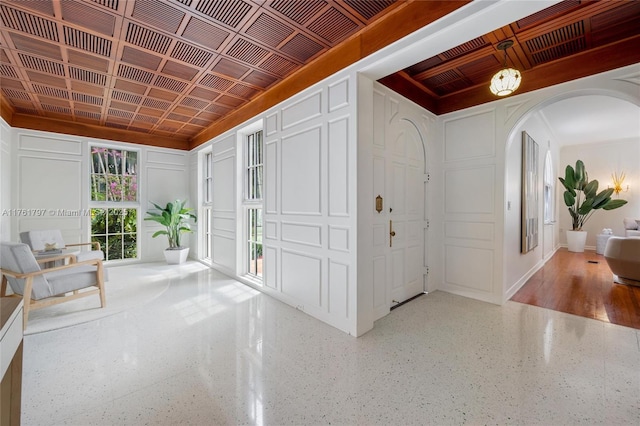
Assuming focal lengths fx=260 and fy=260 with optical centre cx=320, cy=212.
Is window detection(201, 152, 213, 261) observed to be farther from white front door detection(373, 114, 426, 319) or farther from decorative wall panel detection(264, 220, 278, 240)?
white front door detection(373, 114, 426, 319)

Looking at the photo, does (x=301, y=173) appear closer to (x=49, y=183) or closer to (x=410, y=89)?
(x=410, y=89)

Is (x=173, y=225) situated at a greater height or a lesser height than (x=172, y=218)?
lesser

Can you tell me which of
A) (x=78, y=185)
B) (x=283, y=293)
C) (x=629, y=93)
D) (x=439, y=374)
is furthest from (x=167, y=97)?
(x=629, y=93)

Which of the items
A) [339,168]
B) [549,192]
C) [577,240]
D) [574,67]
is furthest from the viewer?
[577,240]

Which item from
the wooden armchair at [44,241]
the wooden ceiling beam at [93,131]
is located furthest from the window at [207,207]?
the wooden armchair at [44,241]

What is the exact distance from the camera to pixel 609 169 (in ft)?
22.9

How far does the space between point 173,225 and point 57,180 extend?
7.00 feet

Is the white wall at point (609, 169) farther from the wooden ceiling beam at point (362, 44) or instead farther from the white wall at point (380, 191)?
the wooden ceiling beam at point (362, 44)

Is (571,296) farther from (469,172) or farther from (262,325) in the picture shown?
(262,325)

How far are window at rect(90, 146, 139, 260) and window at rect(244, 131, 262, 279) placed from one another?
10.3 feet

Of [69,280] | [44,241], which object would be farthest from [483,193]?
[44,241]

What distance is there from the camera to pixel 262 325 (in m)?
2.87

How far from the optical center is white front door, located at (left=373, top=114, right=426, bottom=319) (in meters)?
3.05

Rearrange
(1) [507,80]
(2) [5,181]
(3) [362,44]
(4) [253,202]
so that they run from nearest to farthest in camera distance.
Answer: (3) [362,44], (1) [507,80], (2) [5,181], (4) [253,202]
